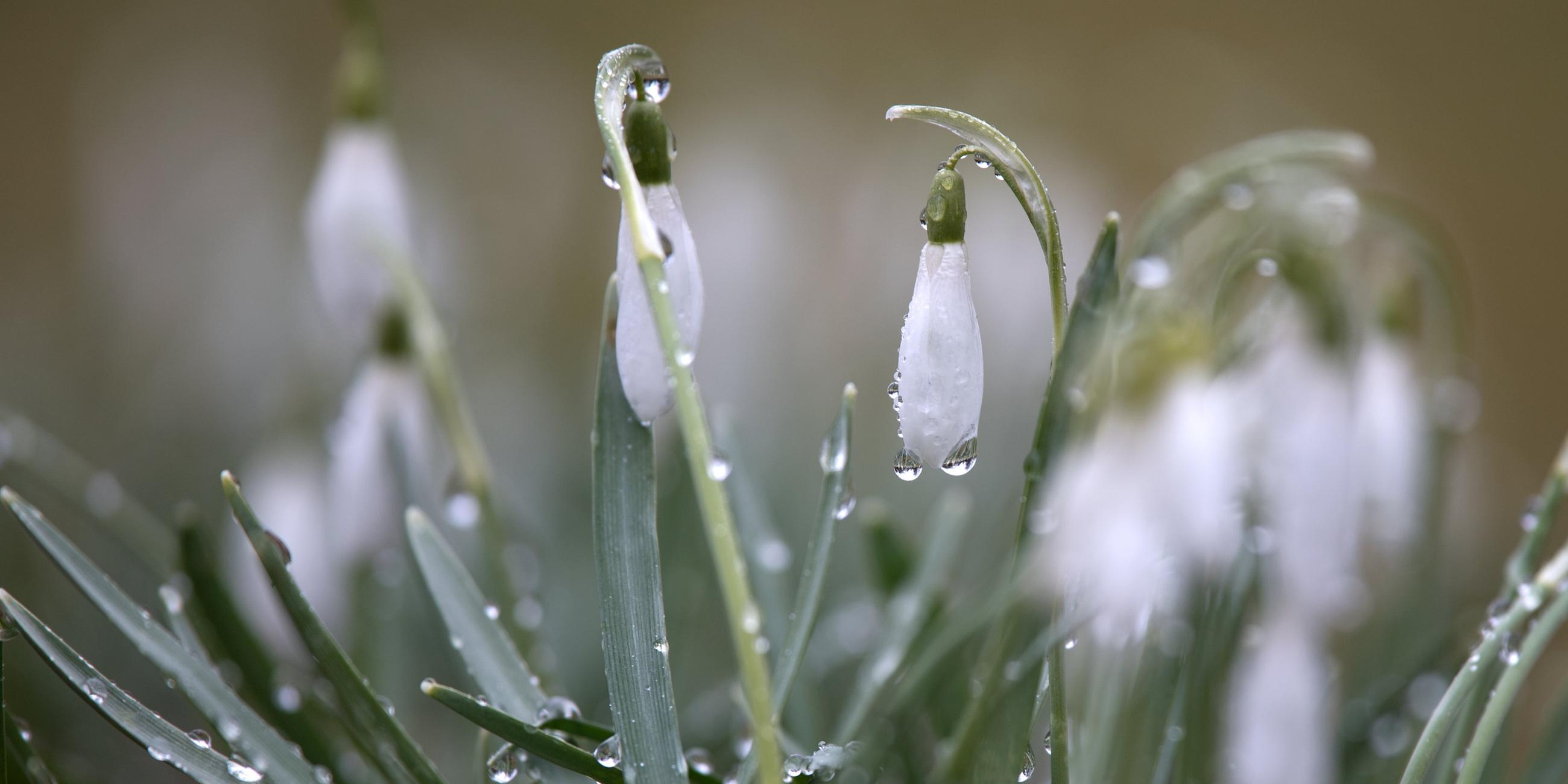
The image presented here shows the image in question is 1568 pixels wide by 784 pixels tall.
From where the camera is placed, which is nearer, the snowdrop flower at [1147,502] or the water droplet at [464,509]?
the snowdrop flower at [1147,502]

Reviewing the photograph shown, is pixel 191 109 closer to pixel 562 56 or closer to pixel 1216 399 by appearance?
pixel 562 56

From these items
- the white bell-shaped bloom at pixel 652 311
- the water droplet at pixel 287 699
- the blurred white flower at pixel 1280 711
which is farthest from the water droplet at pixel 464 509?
the blurred white flower at pixel 1280 711

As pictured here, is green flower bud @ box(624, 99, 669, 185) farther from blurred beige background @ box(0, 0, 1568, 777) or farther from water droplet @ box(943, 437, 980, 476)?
blurred beige background @ box(0, 0, 1568, 777)

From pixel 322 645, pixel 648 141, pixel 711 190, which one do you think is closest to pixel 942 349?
pixel 648 141

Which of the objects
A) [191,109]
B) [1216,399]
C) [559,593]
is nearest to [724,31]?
[191,109]

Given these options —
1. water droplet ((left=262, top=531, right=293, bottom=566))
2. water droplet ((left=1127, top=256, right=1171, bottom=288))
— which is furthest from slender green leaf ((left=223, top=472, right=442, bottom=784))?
water droplet ((left=1127, top=256, right=1171, bottom=288))

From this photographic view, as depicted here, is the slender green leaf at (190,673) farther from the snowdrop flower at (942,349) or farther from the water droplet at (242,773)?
the snowdrop flower at (942,349)

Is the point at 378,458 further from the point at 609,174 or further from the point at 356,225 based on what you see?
the point at 609,174
